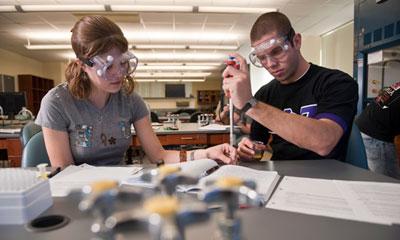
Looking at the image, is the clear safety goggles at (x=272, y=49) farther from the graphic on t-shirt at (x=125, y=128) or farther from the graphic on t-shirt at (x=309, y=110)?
the graphic on t-shirt at (x=125, y=128)

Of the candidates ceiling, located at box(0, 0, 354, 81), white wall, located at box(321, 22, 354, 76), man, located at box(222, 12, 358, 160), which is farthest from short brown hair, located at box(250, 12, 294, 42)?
→ white wall, located at box(321, 22, 354, 76)

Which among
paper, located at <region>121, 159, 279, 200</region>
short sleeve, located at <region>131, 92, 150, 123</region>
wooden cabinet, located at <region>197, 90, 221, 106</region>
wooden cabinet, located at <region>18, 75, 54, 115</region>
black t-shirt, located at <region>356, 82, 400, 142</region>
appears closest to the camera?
paper, located at <region>121, 159, 279, 200</region>

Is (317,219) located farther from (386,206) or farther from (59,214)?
(59,214)

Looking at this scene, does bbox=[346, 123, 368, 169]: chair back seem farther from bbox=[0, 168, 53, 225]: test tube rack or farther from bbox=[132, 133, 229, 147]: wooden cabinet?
bbox=[132, 133, 229, 147]: wooden cabinet

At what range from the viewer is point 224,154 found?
115 cm

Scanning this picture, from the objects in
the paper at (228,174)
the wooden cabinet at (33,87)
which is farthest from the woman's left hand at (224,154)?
the wooden cabinet at (33,87)

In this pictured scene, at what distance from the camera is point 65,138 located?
123 centimetres

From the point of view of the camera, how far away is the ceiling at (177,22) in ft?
13.9

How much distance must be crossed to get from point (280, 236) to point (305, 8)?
4703 mm

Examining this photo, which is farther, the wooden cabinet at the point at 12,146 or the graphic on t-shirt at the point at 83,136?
the wooden cabinet at the point at 12,146

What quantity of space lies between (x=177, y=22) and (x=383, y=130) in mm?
4153

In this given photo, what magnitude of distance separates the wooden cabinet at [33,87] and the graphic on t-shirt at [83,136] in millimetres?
7754

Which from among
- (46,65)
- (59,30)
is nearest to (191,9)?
(59,30)

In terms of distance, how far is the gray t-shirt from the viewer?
1.23 metres
